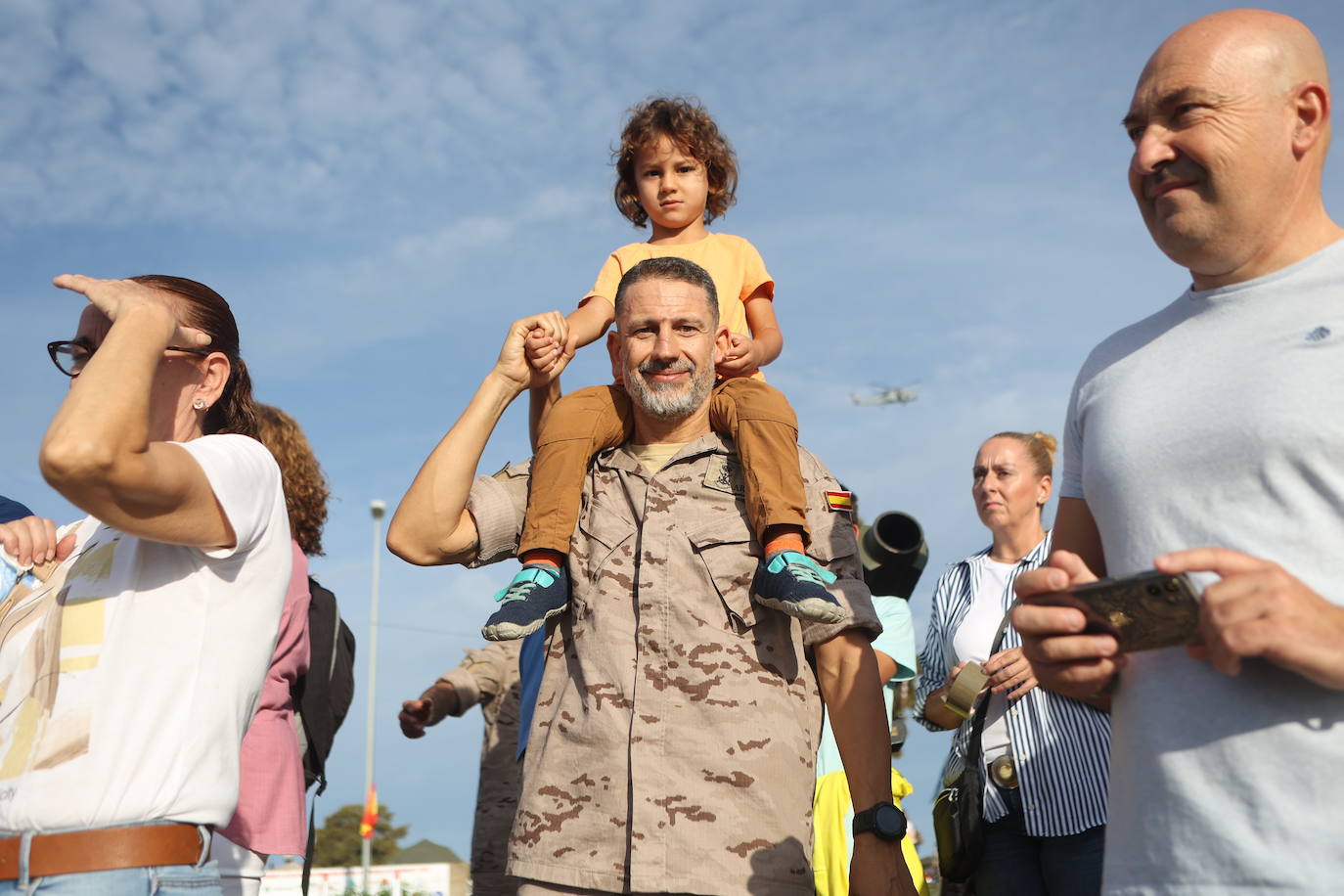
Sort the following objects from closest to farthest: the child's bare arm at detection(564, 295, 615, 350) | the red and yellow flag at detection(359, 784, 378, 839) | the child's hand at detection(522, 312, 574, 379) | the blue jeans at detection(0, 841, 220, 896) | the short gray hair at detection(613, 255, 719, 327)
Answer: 1. the blue jeans at detection(0, 841, 220, 896)
2. the short gray hair at detection(613, 255, 719, 327)
3. the child's hand at detection(522, 312, 574, 379)
4. the child's bare arm at detection(564, 295, 615, 350)
5. the red and yellow flag at detection(359, 784, 378, 839)

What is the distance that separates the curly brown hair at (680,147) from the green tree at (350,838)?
3354cm

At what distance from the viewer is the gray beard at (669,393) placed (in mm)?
3926

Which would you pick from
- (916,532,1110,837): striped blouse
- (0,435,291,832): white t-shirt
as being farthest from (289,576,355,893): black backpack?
(916,532,1110,837): striped blouse

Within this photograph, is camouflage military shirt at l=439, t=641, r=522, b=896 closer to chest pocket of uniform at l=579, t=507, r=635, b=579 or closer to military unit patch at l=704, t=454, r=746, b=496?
chest pocket of uniform at l=579, t=507, r=635, b=579

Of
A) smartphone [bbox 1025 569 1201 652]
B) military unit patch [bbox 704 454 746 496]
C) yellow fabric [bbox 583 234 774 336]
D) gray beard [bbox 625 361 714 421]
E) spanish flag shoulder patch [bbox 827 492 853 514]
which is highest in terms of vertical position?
yellow fabric [bbox 583 234 774 336]

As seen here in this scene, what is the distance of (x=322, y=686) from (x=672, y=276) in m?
2.01

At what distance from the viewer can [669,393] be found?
3934 millimetres

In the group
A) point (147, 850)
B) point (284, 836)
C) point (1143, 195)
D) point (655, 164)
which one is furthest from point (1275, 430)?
point (655, 164)

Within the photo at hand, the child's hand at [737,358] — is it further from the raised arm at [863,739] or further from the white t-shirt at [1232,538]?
the white t-shirt at [1232,538]

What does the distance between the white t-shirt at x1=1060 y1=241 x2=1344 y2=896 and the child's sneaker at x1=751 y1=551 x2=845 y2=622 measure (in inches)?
40.2

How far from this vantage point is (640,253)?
5.14 meters

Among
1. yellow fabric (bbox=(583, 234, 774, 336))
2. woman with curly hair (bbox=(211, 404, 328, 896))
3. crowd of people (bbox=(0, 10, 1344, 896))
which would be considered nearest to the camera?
crowd of people (bbox=(0, 10, 1344, 896))

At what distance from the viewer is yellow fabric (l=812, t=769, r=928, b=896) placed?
4.71 meters

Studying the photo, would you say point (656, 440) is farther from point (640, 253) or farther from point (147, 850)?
point (147, 850)
